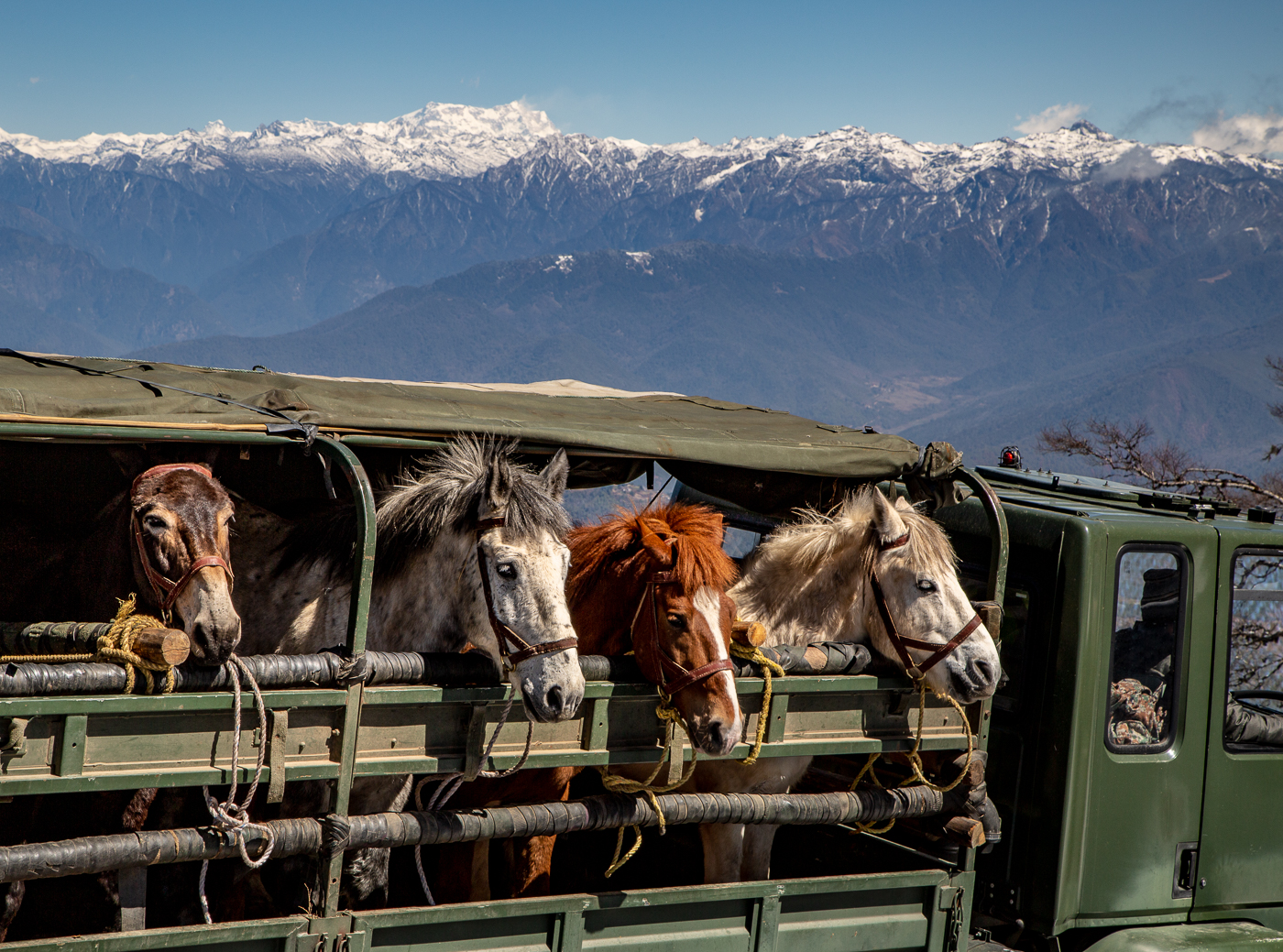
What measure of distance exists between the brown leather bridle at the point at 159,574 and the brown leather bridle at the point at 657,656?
1.43 meters

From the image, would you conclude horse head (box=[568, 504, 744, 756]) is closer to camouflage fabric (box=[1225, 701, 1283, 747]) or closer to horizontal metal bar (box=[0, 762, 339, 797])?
horizontal metal bar (box=[0, 762, 339, 797])

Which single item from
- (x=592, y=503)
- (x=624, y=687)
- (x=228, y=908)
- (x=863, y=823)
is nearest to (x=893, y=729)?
(x=863, y=823)

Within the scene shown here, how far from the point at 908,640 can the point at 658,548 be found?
3.74 feet

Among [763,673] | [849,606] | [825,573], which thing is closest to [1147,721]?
[849,606]

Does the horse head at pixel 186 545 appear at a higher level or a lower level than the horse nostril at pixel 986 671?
higher

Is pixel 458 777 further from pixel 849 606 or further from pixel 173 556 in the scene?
pixel 849 606

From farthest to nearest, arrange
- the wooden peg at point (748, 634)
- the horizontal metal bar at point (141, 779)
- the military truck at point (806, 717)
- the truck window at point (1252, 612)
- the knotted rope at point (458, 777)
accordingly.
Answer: the truck window at point (1252, 612), the wooden peg at point (748, 634), the knotted rope at point (458, 777), the military truck at point (806, 717), the horizontal metal bar at point (141, 779)

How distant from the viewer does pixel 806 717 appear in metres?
4.16

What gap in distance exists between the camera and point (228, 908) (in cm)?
384

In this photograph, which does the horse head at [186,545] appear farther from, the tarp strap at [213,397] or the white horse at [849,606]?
the white horse at [849,606]

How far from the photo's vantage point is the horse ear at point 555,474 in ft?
13.3

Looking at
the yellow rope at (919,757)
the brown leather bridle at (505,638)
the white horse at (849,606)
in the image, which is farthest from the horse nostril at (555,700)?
the yellow rope at (919,757)

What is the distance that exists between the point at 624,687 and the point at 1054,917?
7.08 feet

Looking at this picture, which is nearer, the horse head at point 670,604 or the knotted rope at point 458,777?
the knotted rope at point 458,777
